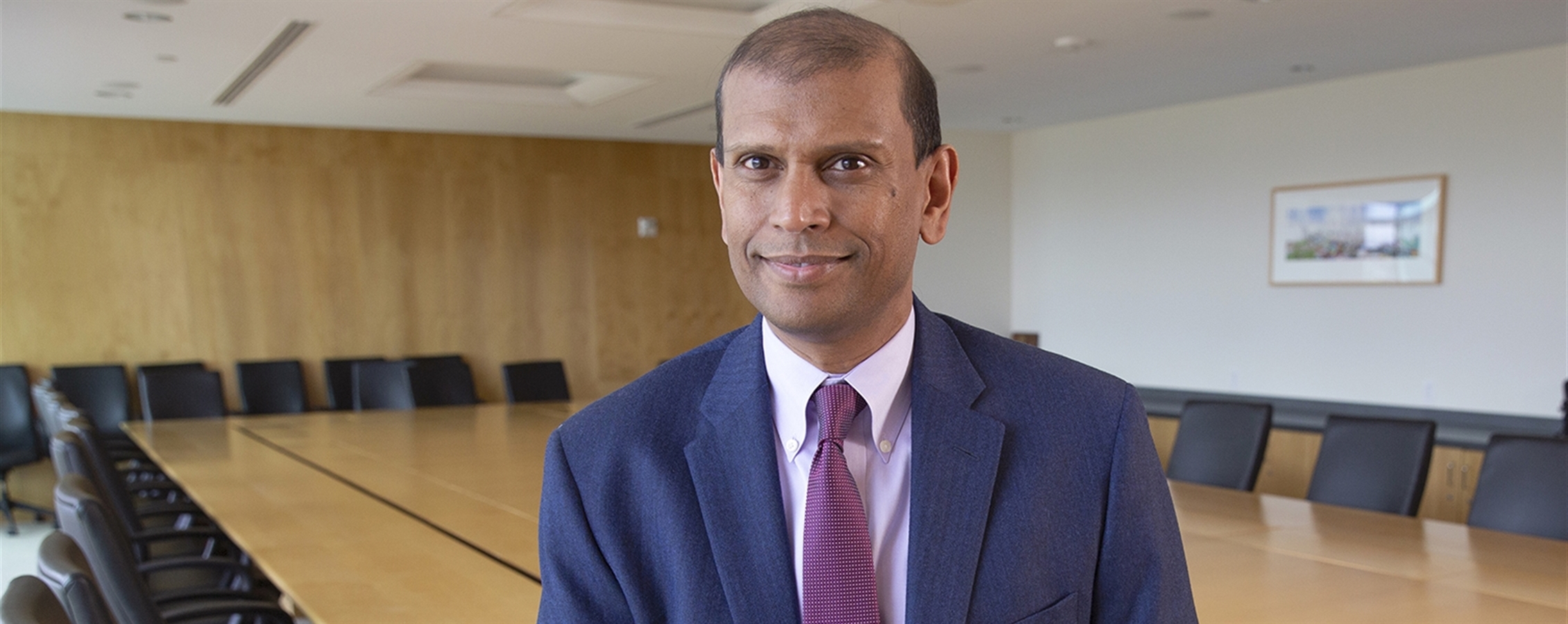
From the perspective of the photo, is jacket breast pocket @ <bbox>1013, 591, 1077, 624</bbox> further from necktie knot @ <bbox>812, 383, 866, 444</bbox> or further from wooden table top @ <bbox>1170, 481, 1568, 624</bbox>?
wooden table top @ <bbox>1170, 481, 1568, 624</bbox>

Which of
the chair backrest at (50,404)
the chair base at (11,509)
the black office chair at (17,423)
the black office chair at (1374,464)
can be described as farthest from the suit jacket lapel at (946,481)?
the black office chair at (17,423)

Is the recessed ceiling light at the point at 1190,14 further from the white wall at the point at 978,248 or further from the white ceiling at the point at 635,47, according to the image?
the white wall at the point at 978,248

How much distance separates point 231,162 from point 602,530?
9007 mm

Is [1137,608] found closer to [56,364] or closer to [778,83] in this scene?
[778,83]

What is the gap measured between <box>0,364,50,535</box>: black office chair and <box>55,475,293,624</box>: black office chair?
5.75m

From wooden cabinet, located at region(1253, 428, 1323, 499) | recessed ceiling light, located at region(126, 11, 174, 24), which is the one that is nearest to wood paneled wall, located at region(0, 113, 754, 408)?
recessed ceiling light, located at region(126, 11, 174, 24)

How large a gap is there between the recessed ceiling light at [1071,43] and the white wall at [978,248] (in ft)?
12.7

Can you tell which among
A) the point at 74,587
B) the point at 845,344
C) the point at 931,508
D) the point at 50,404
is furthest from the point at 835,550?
the point at 50,404

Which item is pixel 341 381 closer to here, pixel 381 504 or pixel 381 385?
pixel 381 385

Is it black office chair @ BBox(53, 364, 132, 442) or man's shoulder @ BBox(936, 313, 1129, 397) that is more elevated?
man's shoulder @ BBox(936, 313, 1129, 397)

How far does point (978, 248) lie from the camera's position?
10656mm

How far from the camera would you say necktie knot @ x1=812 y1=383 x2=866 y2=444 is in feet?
3.81

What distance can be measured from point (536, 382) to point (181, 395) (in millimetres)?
2326

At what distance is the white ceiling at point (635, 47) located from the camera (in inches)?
216
